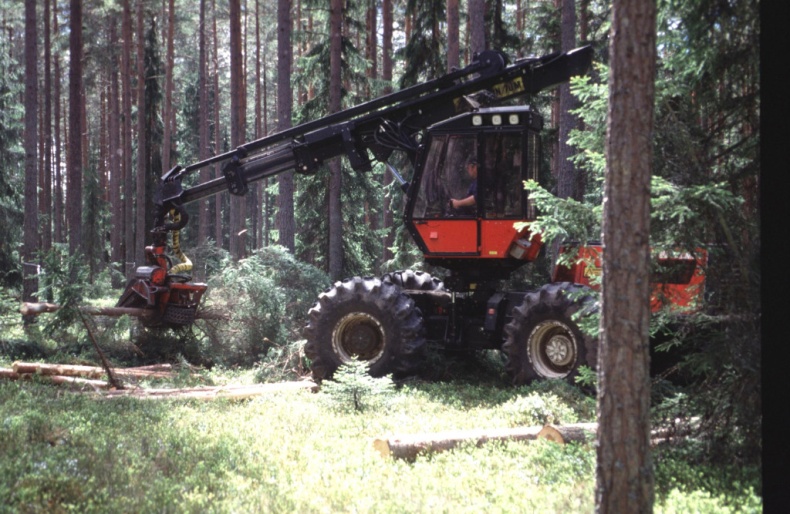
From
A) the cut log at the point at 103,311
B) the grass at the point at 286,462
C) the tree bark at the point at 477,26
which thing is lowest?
the grass at the point at 286,462

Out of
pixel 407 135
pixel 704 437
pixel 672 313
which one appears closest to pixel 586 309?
pixel 672 313

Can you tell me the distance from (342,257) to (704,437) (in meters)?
14.5

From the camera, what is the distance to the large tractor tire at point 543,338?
9.30m

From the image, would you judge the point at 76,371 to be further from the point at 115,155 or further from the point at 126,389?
the point at 115,155

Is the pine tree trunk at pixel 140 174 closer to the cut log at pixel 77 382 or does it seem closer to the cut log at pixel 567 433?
the cut log at pixel 77 382

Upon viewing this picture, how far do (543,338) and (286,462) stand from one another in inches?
172

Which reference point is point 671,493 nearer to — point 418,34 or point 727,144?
point 727,144

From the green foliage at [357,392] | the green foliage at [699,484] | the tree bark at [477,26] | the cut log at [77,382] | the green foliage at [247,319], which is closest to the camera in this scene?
the green foliage at [699,484]

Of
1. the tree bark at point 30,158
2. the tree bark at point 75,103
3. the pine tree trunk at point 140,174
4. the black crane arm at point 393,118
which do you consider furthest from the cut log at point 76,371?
the pine tree trunk at point 140,174

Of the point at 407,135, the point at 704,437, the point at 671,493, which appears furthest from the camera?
the point at 407,135

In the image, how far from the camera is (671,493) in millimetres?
5324

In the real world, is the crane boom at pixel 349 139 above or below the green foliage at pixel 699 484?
above

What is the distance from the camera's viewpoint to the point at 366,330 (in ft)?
35.1

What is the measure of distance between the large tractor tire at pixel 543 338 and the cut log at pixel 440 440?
2.37 m
